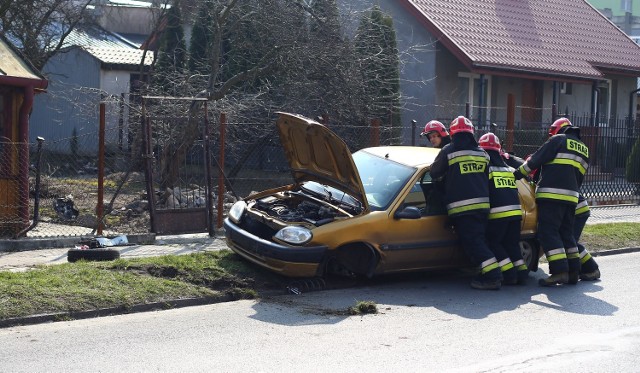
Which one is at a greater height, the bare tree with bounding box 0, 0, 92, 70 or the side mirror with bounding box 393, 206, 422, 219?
→ the bare tree with bounding box 0, 0, 92, 70

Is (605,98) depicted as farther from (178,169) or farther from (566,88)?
(178,169)

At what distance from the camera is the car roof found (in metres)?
10.2

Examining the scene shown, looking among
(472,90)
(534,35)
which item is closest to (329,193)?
(472,90)

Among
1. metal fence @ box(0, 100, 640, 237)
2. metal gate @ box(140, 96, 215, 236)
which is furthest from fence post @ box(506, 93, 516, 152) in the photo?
metal gate @ box(140, 96, 215, 236)

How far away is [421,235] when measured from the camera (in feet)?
31.8

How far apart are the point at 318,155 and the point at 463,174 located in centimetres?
162

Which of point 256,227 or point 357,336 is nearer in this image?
point 357,336

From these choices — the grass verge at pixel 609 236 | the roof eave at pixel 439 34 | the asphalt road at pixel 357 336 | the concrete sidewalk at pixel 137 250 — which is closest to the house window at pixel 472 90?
the roof eave at pixel 439 34

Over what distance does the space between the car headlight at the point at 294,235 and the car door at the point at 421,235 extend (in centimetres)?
86

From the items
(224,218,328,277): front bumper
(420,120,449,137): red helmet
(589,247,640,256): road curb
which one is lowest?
(589,247,640,256): road curb

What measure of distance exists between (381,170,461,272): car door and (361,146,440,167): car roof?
237 millimetres

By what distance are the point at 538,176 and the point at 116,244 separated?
530 centimetres

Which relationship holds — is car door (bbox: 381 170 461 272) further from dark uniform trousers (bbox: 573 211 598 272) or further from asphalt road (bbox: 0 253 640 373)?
dark uniform trousers (bbox: 573 211 598 272)

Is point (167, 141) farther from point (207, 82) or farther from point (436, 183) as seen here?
point (436, 183)
